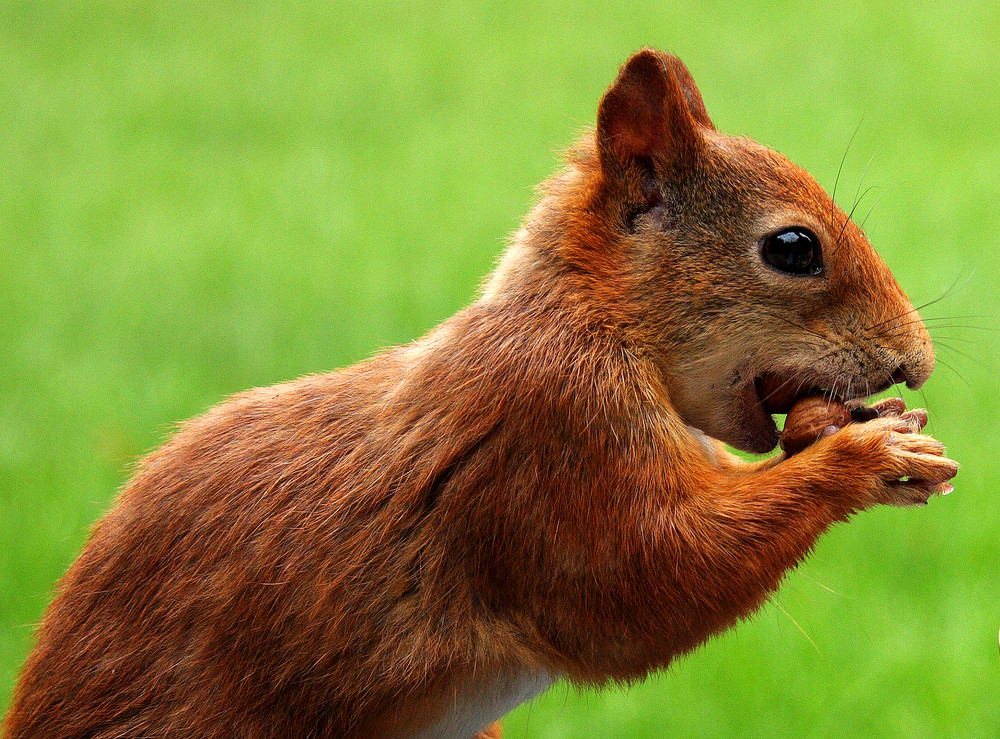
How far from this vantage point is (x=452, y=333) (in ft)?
8.02

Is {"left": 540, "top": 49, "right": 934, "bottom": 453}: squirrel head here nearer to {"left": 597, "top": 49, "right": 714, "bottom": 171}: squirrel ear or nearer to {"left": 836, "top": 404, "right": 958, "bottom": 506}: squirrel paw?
{"left": 597, "top": 49, "right": 714, "bottom": 171}: squirrel ear

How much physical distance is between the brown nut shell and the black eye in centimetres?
26

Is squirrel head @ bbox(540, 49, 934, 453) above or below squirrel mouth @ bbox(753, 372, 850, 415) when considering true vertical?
above

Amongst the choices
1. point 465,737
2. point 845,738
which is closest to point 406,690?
point 465,737

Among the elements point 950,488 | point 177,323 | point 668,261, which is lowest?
point 177,323

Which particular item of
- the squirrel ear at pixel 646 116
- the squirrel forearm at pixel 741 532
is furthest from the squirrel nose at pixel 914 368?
the squirrel ear at pixel 646 116

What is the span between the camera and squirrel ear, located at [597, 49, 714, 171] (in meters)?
2.28

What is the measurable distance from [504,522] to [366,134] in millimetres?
6419

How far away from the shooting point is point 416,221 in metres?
7.19

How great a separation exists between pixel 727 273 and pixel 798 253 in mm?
143

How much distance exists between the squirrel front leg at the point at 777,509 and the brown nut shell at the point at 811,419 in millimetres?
50

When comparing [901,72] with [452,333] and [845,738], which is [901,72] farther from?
[452,333]

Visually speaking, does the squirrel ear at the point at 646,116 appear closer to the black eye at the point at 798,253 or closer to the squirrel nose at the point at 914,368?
the black eye at the point at 798,253

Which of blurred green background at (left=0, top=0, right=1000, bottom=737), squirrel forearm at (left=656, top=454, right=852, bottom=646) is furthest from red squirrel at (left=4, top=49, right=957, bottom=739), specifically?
blurred green background at (left=0, top=0, right=1000, bottom=737)
